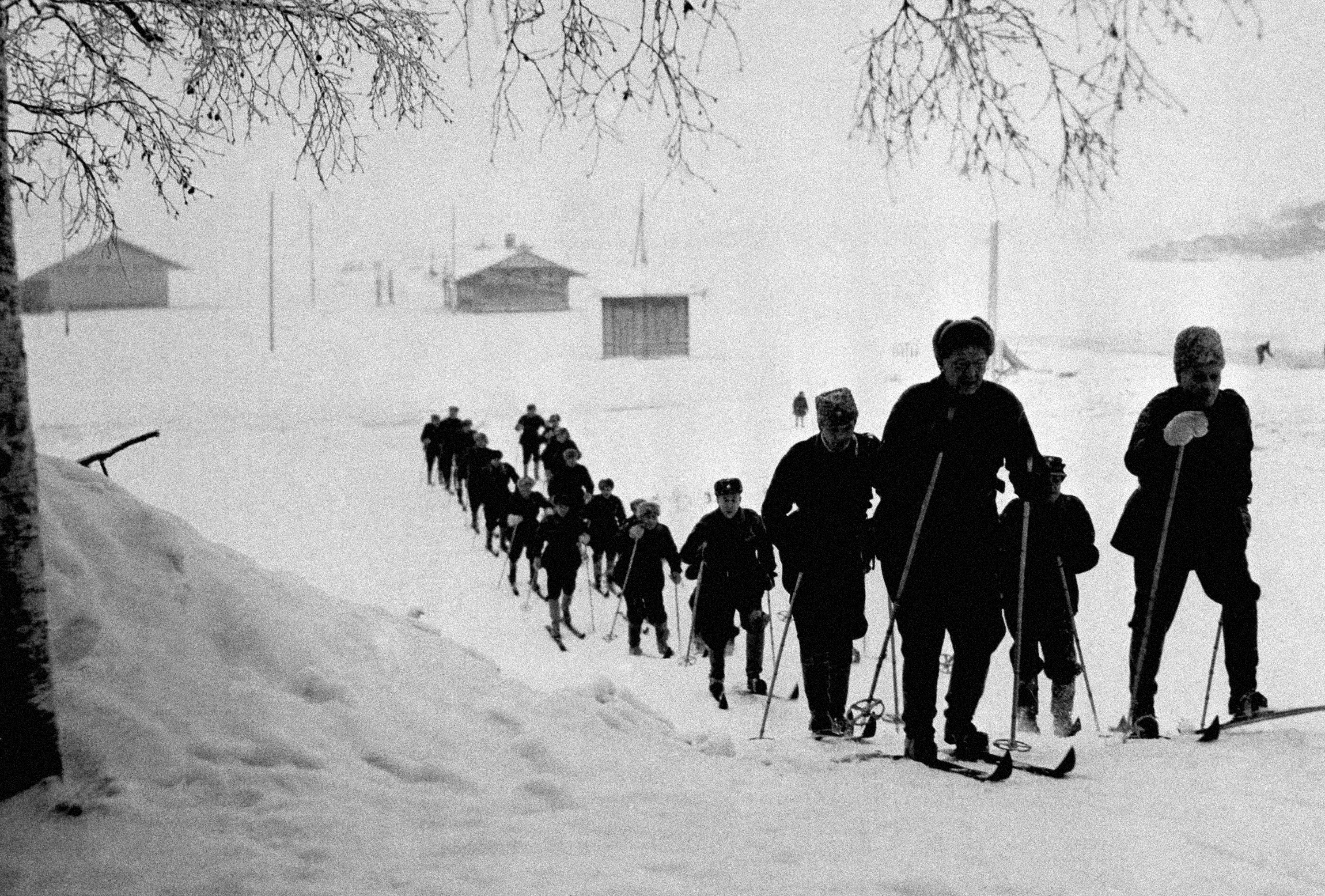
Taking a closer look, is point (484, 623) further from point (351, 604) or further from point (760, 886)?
point (760, 886)

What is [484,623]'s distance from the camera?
9.95 m

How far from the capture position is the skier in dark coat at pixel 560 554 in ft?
30.8

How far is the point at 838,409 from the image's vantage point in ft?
13.6

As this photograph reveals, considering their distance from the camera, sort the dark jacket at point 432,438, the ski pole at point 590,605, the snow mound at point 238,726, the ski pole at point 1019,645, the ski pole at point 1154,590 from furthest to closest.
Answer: the dark jacket at point 432,438 < the ski pole at point 590,605 < the ski pole at point 1154,590 < the ski pole at point 1019,645 < the snow mound at point 238,726

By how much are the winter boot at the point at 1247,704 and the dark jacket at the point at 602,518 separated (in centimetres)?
644

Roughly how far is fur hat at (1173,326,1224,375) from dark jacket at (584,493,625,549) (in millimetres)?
6422

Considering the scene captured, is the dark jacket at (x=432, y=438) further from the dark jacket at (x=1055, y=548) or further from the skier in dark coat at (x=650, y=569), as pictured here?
the dark jacket at (x=1055, y=548)

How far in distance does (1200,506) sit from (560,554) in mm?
6102

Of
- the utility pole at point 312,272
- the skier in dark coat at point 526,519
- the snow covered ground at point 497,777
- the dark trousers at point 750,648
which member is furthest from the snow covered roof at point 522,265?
the dark trousers at point 750,648

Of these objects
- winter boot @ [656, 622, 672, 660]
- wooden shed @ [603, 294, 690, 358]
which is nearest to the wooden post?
winter boot @ [656, 622, 672, 660]

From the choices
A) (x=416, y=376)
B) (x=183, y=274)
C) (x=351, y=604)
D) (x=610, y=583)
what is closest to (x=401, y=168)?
(x=183, y=274)

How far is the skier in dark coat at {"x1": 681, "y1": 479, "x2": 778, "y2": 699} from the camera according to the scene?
6891 mm

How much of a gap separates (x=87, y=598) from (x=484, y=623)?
6.77 m

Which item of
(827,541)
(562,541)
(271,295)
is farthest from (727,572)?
(271,295)
